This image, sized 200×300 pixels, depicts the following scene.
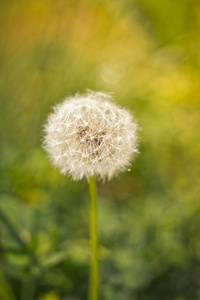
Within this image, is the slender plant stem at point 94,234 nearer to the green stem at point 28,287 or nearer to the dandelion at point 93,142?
the dandelion at point 93,142

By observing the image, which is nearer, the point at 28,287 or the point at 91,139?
the point at 91,139

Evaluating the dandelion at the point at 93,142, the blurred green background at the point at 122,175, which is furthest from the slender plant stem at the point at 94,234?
the blurred green background at the point at 122,175

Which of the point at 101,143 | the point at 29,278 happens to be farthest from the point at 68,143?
the point at 29,278

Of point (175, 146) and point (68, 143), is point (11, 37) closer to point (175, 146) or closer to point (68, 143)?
point (175, 146)

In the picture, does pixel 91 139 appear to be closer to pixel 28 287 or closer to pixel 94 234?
pixel 94 234

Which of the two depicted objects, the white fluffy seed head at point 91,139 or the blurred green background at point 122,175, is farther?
the blurred green background at point 122,175

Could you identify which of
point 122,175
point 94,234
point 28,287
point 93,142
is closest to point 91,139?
point 93,142

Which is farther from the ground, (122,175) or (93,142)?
(122,175)
